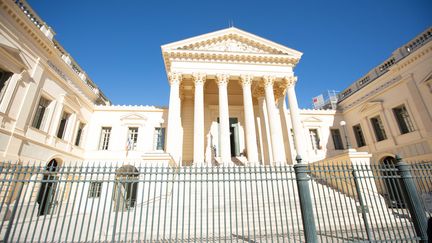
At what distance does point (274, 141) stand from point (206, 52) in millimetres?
7647

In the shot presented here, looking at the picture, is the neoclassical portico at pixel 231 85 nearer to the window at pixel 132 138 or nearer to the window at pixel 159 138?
the window at pixel 159 138

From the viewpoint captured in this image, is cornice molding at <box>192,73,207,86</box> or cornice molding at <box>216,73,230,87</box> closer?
cornice molding at <box>192,73,207,86</box>

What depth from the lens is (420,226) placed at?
4.87 meters

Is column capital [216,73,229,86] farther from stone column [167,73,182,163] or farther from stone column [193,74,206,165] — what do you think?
stone column [167,73,182,163]

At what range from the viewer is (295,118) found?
1390 cm

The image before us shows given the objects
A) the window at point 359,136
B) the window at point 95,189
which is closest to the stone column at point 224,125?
the window at point 95,189

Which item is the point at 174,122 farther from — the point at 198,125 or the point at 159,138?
the point at 159,138

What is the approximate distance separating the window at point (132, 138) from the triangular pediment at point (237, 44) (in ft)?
27.1

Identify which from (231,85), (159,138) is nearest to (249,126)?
(231,85)

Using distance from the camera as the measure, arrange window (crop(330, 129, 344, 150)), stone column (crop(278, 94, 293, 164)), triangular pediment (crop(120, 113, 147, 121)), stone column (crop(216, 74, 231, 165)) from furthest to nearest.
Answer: window (crop(330, 129, 344, 150)) < triangular pediment (crop(120, 113, 147, 121)) < stone column (crop(278, 94, 293, 164)) < stone column (crop(216, 74, 231, 165))

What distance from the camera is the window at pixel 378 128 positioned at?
15.9m

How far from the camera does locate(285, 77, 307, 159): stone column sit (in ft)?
43.1

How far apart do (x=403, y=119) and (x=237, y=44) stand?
509 inches

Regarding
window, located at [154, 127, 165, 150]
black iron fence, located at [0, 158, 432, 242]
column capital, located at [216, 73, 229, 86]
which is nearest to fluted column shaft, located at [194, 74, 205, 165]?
column capital, located at [216, 73, 229, 86]
